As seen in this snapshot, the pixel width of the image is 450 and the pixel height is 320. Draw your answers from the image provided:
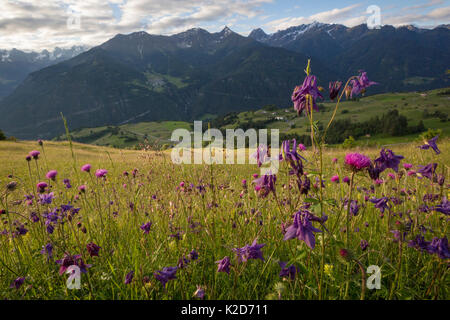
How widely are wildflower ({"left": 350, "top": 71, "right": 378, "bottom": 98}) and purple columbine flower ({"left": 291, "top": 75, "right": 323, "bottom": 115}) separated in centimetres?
41

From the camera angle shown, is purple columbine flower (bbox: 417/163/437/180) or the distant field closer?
purple columbine flower (bbox: 417/163/437/180)

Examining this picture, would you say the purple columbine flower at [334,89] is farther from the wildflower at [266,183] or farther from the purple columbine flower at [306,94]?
the wildflower at [266,183]

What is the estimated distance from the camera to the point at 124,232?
3.79 m

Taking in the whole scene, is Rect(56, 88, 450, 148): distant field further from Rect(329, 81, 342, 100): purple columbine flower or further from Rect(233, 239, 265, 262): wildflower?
Rect(233, 239, 265, 262): wildflower

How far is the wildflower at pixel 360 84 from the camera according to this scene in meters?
2.22

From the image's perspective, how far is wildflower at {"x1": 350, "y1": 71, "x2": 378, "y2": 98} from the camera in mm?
2219

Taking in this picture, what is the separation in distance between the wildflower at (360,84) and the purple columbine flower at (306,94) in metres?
0.41

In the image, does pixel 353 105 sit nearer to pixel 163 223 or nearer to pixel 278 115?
pixel 278 115

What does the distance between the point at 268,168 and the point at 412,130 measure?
11101 cm

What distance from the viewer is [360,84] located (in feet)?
7.57

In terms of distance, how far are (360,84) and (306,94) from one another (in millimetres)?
633

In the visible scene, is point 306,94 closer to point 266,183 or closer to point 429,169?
point 266,183

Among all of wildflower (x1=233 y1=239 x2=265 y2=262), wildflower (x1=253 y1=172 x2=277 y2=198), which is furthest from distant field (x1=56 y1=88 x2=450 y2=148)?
wildflower (x1=233 y1=239 x2=265 y2=262)

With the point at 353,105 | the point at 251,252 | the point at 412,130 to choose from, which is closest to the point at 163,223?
the point at 251,252
